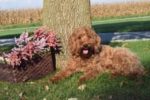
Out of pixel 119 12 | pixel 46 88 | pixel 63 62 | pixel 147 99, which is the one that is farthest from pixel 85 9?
pixel 119 12

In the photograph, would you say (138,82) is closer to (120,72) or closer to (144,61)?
(120,72)

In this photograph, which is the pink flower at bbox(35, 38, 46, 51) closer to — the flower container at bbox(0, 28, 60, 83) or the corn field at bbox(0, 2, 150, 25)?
the flower container at bbox(0, 28, 60, 83)

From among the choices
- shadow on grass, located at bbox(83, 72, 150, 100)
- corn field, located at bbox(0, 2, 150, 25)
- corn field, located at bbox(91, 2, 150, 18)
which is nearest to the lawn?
shadow on grass, located at bbox(83, 72, 150, 100)

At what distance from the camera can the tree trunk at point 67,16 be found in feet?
36.5

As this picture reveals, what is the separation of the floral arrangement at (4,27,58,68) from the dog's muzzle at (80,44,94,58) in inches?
47.7

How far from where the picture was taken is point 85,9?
36.7 ft

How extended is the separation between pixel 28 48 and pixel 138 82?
7.65 ft

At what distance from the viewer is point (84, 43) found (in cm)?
930

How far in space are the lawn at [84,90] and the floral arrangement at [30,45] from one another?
0.48 meters

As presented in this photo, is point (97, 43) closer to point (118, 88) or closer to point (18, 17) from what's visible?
point (118, 88)

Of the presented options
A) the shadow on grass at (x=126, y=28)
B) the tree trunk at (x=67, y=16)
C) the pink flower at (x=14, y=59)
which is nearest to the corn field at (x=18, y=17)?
the shadow on grass at (x=126, y=28)

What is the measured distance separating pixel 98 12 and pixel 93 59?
44969 millimetres

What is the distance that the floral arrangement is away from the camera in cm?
1009

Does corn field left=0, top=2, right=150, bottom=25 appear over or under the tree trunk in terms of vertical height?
under
